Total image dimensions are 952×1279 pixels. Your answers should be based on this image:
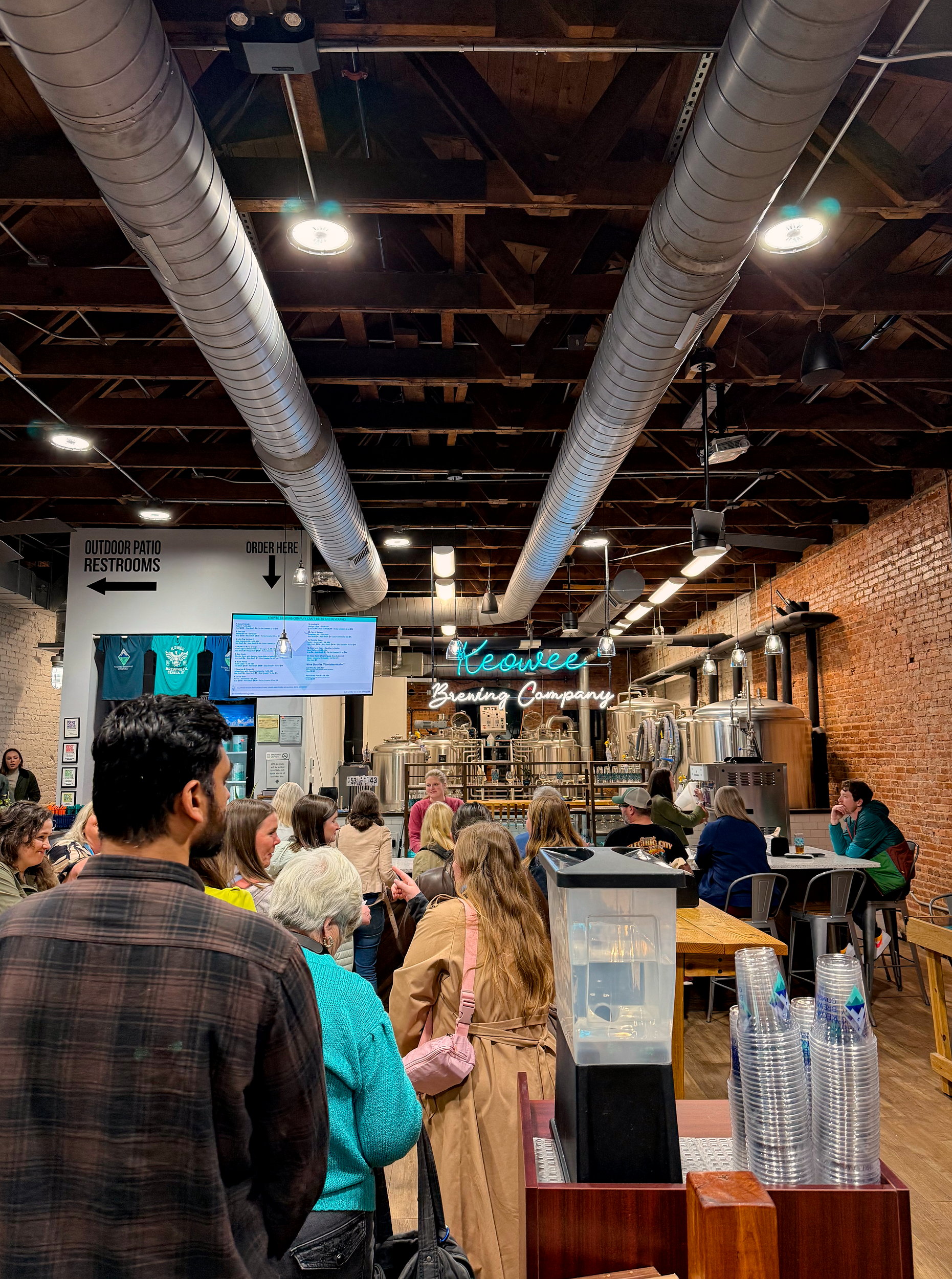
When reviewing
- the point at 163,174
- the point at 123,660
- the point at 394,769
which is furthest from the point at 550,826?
the point at 394,769

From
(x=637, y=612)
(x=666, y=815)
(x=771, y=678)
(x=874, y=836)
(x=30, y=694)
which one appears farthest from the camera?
(x=637, y=612)

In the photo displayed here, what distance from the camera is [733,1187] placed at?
4.57 ft

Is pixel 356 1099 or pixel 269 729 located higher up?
pixel 269 729

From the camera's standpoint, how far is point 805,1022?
1.61 meters

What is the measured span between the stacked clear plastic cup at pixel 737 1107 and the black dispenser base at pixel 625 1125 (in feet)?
0.34

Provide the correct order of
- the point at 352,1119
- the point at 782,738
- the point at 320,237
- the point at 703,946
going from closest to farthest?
the point at 352,1119 → the point at 703,946 → the point at 320,237 → the point at 782,738

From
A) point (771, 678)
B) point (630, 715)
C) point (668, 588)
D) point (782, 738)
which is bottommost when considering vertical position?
point (782, 738)

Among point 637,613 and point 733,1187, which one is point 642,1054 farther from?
point 637,613

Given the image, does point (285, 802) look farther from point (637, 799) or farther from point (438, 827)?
point (637, 799)

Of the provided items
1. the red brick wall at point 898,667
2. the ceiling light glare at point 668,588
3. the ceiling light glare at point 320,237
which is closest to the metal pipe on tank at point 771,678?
the red brick wall at point 898,667

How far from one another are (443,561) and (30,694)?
702 cm

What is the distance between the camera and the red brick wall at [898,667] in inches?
313

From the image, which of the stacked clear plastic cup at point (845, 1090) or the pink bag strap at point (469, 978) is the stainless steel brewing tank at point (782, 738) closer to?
the pink bag strap at point (469, 978)

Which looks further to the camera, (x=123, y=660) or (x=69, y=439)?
(x=123, y=660)
